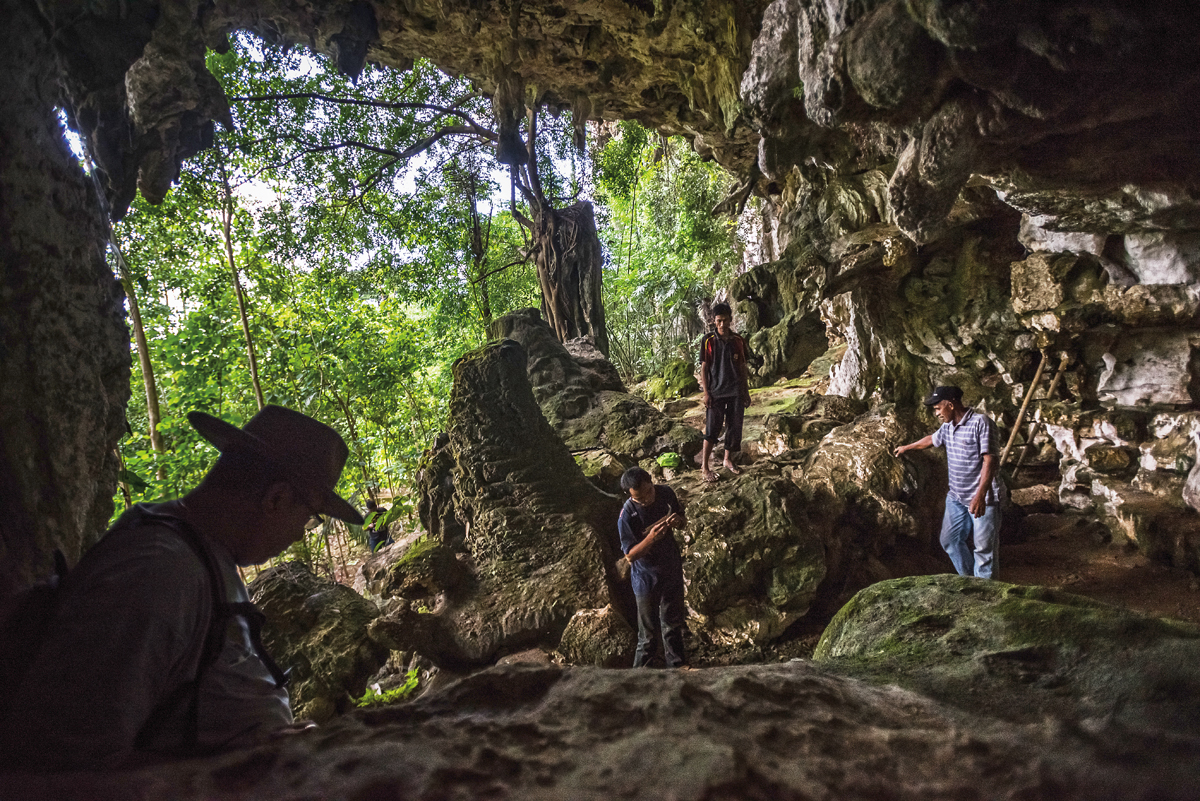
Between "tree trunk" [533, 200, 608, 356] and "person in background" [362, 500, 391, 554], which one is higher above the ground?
"tree trunk" [533, 200, 608, 356]

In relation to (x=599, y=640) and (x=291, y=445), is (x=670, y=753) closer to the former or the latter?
(x=291, y=445)

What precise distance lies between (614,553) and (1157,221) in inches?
228

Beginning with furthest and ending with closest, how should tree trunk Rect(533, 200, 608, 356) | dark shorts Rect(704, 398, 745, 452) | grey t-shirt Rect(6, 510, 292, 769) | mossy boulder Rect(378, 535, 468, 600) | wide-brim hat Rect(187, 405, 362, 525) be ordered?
tree trunk Rect(533, 200, 608, 356) → dark shorts Rect(704, 398, 745, 452) → mossy boulder Rect(378, 535, 468, 600) → wide-brim hat Rect(187, 405, 362, 525) → grey t-shirt Rect(6, 510, 292, 769)

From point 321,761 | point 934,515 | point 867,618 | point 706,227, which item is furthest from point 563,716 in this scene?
point 706,227

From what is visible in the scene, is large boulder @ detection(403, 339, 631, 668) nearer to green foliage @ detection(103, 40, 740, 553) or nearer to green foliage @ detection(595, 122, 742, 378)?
green foliage @ detection(103, 40, 740, 553)

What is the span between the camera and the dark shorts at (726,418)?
22.2 feet

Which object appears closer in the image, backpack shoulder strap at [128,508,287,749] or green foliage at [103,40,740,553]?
backpack shoulder strap at [128,508,287,749]

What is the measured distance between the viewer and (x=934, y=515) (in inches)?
260

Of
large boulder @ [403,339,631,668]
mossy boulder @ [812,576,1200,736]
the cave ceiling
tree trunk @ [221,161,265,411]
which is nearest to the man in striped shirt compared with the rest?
the cave ceiling

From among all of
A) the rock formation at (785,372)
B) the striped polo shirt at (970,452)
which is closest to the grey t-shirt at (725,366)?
the rock formation at (785,372)

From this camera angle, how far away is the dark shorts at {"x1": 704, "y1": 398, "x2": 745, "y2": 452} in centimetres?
678

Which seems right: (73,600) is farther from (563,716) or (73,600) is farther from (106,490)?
(106,490)

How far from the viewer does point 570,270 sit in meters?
12.3

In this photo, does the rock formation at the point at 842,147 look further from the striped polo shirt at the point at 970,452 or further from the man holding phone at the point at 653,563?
the man holding phone at the point at 653,563
